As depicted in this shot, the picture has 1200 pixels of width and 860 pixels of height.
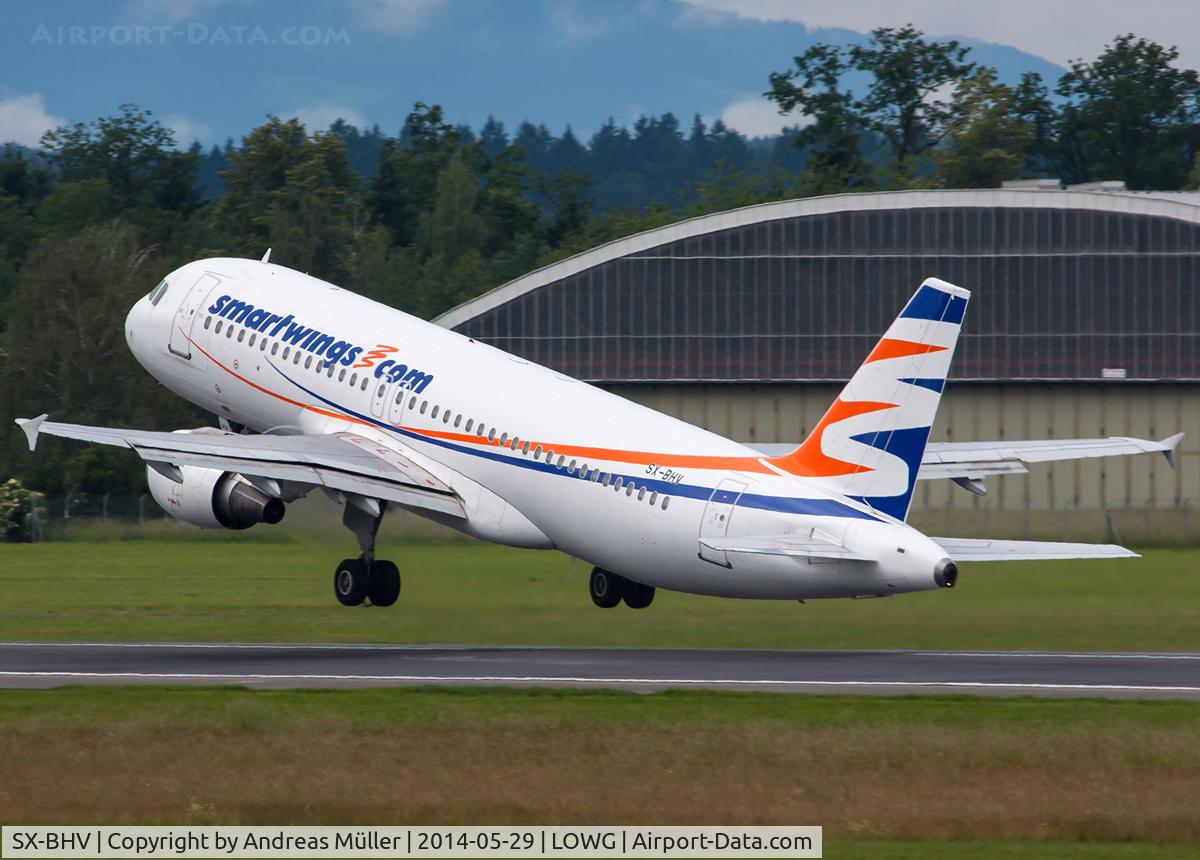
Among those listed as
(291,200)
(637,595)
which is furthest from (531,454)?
(291,200)

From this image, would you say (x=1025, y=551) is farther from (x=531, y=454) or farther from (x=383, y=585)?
(x=383, y=585)

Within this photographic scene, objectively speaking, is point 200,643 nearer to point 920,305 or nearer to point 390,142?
point 920,305

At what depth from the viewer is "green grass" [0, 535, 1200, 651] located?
37000 millimetres

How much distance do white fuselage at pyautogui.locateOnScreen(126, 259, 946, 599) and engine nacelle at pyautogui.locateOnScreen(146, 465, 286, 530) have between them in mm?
2899

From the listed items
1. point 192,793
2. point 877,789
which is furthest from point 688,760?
point 192,793

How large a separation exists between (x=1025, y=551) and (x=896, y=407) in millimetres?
3136

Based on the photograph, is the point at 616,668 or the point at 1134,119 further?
the point at 1134,119

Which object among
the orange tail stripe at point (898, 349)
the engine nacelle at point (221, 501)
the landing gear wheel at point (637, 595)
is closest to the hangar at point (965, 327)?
the landing gear wheel at point (637, 595)

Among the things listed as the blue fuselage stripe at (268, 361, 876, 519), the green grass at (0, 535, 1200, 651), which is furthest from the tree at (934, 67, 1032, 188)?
the blue fuselage stripe at (268, 361, 876, 519)

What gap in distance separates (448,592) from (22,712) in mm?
13629

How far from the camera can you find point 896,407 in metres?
32.2

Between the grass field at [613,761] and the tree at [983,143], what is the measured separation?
346 feet

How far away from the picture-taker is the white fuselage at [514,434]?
3316 cm

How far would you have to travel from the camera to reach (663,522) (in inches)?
1390
